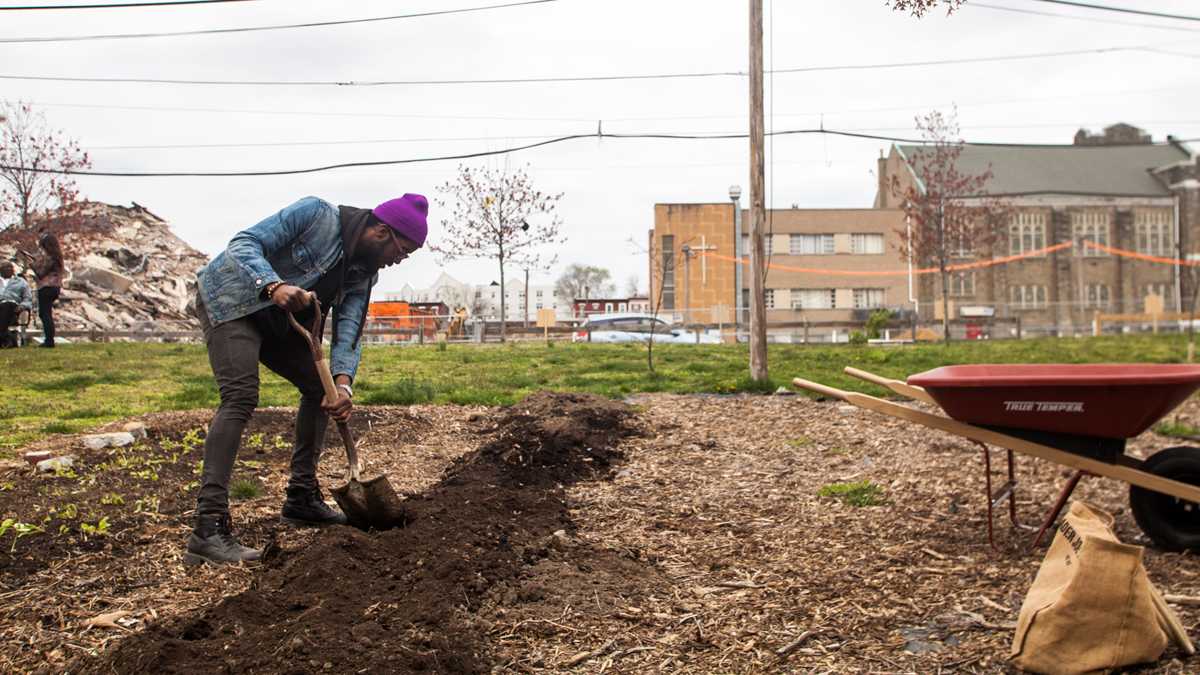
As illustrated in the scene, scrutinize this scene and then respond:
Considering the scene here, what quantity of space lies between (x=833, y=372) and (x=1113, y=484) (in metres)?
6.11

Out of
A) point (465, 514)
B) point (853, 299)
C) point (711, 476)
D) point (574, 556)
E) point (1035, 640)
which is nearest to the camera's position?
point (1035, 640)

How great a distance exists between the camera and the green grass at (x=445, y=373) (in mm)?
8570

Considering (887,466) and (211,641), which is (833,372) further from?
(211,641)

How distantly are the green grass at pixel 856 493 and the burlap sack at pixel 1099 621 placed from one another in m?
2.20

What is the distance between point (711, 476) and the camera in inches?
228

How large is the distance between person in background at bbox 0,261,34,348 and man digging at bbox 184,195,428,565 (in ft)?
43.4

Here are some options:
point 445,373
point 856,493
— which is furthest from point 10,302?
point 856,493

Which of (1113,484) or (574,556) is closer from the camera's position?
(574,556)

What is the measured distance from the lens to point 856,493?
5219 millimetres

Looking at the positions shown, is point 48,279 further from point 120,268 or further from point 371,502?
point 120,268

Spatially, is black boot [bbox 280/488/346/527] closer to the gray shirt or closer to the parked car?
the gray shirt

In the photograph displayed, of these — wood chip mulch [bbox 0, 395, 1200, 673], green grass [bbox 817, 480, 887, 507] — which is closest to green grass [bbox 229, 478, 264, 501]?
wood chip mulch [bbox 0, 395, 1200, 673]

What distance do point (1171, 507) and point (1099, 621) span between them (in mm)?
1581

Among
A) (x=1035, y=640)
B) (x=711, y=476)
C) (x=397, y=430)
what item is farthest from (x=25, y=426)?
(x=1035, y=640)
